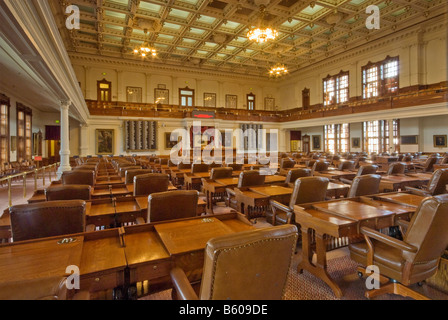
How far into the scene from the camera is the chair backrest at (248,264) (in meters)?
1.12

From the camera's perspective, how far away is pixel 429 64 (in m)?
15.0

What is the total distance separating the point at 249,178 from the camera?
173 inches

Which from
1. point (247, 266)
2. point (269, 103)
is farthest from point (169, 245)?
point (269, 103)

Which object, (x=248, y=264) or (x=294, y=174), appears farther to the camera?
(x=294, y=174)

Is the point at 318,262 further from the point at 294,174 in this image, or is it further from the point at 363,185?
the point at 294,174

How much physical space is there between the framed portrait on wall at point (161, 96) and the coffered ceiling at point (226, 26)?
233cm

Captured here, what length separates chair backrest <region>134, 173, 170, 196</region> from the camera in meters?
3.50

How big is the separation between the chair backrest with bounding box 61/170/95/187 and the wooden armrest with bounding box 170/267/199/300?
11.7ft

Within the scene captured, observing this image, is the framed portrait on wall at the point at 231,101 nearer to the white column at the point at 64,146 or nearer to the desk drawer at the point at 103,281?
the white column at the point at 64,146

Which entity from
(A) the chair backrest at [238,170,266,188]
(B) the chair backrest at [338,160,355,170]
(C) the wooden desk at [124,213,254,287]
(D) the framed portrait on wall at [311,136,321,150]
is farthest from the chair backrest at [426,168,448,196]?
(D) the framed portrait on wall at [311,136,321,150]

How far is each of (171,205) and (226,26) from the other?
16.2m

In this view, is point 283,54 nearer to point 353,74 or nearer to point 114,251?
point 353,74

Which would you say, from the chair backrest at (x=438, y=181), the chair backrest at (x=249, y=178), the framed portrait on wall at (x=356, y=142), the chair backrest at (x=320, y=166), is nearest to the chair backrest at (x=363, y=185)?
the chair backrest at (x=438, y=181)

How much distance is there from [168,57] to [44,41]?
1702 cm
